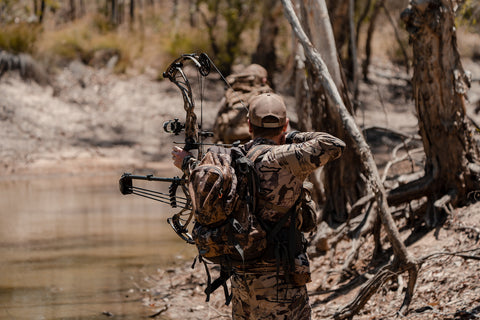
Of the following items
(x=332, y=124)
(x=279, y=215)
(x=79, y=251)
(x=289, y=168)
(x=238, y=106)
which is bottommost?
(x=79, y=251)

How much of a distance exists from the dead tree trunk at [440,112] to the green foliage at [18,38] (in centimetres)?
1541

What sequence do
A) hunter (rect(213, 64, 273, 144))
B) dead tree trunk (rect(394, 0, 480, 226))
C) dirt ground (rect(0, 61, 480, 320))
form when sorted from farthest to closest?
hunter (rect(213, 64, 273, 144)), dead tree trunk (rect(394, 0, 480, 226)), dirt ground (rect(0, 61, 480, 320))

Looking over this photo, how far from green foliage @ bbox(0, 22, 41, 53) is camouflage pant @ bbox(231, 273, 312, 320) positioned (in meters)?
17.1

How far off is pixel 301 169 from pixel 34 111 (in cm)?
1551

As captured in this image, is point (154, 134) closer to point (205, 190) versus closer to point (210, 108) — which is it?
point (210, 108)

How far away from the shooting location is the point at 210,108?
18875 millimetres

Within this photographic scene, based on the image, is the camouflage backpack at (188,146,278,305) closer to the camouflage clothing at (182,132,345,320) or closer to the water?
the camouflage clothing at (182,132,345,320)

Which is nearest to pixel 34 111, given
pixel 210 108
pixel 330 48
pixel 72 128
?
pixel 72 128

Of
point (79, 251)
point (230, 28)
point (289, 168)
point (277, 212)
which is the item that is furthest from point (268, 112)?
Result: point (230, 28)

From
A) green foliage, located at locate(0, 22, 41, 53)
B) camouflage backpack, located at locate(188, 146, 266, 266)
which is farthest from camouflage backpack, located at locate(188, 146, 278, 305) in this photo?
green foliage, located at locate(0, 22, 41, 53)

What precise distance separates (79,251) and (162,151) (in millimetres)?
8465

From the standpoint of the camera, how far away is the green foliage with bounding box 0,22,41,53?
62.8 ft

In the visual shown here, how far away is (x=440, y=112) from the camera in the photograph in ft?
20.7

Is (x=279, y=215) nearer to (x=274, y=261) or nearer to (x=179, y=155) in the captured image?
(x=274, y=261)
